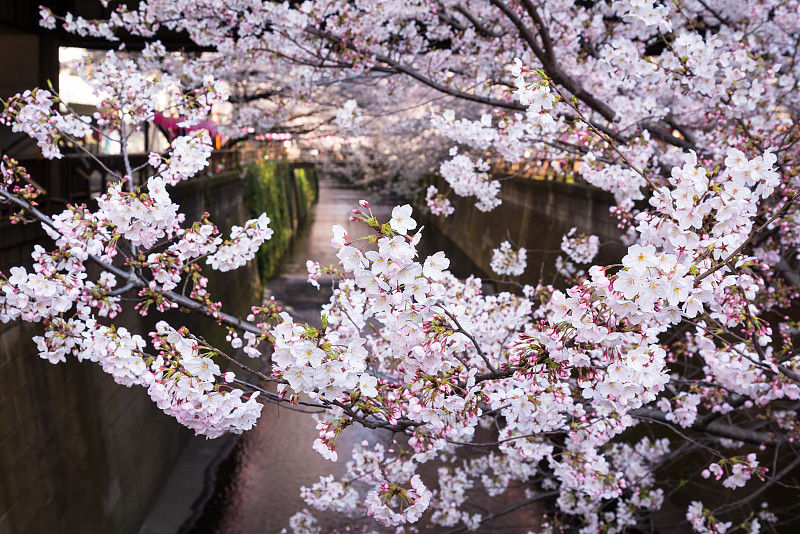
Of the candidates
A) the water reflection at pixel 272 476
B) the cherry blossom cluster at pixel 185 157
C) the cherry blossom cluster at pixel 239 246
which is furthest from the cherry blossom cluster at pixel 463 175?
the cherry blossom cluster at pixel 185 157

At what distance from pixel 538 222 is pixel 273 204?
8.22 meters

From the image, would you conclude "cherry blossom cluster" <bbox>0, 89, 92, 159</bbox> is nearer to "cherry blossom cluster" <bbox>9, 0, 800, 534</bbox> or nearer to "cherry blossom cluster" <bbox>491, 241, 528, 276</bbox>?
"cherry blossom cluster" <bbox>9, 0, 800, 534</bbox>

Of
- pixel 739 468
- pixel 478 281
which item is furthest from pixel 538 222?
pixel 739 468

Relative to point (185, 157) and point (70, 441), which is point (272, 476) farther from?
point (185, 157)

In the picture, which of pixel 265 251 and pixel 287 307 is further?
pixel 265 251

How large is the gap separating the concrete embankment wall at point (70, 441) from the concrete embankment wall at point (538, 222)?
4.57 meters

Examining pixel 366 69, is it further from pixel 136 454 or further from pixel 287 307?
pixel 287 307

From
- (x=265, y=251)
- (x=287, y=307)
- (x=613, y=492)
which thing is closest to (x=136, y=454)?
(x=613, y=492)

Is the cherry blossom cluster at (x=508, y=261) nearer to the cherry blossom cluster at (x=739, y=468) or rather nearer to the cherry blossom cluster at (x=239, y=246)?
the cherry blossom cluster at (x=739, y=468)

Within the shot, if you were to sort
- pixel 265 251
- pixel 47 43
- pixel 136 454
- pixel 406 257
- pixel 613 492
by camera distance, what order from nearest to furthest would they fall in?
pixel 406 257, pixel 613 492, pixel 136 454, pixel 47 43, pixel 265 251

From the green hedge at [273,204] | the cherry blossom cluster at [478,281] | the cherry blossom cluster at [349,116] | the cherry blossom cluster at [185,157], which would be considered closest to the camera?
the cherry blossom cluster at [478,281]

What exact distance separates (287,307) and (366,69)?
1123 centimetres

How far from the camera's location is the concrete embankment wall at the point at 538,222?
10945 mm

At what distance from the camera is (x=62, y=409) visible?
19.0ft
